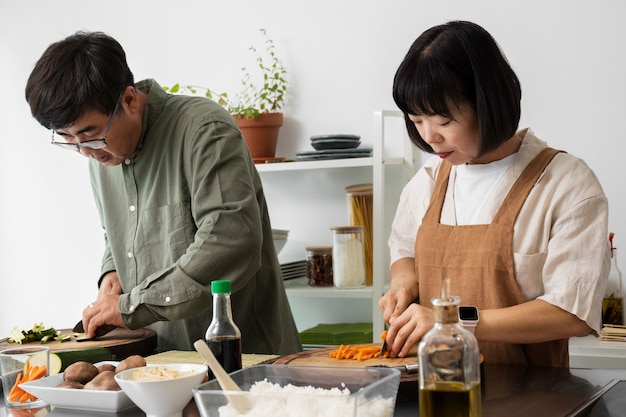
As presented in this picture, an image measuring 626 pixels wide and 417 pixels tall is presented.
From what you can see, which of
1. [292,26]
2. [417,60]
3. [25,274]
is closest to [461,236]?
[417,60]

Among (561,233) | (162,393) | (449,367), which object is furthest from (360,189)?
(449,367)

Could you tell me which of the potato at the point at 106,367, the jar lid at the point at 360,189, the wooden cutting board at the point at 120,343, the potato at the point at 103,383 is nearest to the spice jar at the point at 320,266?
the jar lid at the point at 360,189

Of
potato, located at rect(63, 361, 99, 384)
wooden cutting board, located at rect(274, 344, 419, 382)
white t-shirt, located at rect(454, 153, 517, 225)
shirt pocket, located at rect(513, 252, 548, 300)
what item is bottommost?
wooden cutting board, located at rect(274, 344, 419, 382)

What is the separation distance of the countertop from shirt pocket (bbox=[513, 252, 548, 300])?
0.19 meters

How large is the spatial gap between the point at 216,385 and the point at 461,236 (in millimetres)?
843

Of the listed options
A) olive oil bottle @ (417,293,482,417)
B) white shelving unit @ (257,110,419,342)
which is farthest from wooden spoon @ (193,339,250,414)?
white shelving unit @ (257,110,419,342)

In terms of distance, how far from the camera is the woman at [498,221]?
5.26 feet

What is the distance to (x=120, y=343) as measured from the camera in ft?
6.24

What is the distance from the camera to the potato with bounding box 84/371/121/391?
4.58 feet

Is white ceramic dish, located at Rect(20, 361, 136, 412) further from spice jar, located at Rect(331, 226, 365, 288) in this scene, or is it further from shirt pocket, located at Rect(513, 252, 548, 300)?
spice jar, located at Rect(331, 226, 365, 288)

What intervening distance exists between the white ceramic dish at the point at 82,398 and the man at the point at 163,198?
55cm

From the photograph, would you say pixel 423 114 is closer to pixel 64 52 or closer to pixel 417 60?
pixel 417 60

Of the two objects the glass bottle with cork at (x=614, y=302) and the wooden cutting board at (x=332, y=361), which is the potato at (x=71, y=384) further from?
the glass bottle with cork at (x=614, y=302)

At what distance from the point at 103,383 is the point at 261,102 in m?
2.19
